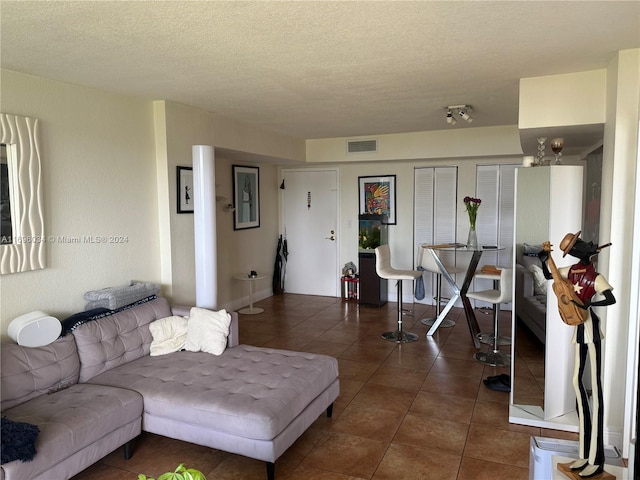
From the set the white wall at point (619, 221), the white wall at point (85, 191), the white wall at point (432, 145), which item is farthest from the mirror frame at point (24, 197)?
the white wall at point (432, 145)

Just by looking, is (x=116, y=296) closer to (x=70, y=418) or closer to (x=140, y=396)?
(x=140, y=396)

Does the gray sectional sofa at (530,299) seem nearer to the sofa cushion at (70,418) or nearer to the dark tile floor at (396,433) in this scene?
the dark tile floor at (396,433)

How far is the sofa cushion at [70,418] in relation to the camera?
2.18 meters

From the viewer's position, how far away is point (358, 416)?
3268 millimetres

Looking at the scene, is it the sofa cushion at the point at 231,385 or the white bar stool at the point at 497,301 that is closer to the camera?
the sofa cushion at the point at 231,385

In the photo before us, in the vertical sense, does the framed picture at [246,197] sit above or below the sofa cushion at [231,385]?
above

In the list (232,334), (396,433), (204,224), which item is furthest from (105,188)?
(396,433)

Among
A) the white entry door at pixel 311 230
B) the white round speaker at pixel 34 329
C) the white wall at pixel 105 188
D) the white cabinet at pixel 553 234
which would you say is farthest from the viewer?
the white entry door at pixel 311 230

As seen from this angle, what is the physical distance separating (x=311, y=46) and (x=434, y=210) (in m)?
4.32

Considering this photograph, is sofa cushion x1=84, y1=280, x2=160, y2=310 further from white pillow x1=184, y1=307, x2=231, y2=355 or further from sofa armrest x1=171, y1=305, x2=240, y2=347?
white pillow x1=184, y1=307, x2=231, y2=355

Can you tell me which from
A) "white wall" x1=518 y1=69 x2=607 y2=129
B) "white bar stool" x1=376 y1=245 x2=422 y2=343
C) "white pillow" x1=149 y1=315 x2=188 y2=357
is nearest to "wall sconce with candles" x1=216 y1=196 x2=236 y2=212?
"white bar stool" x1=376 y1=245 x2=422 y2=343

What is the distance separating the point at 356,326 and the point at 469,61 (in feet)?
11.4

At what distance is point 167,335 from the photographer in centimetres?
351

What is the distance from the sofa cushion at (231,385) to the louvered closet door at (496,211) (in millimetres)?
3838
